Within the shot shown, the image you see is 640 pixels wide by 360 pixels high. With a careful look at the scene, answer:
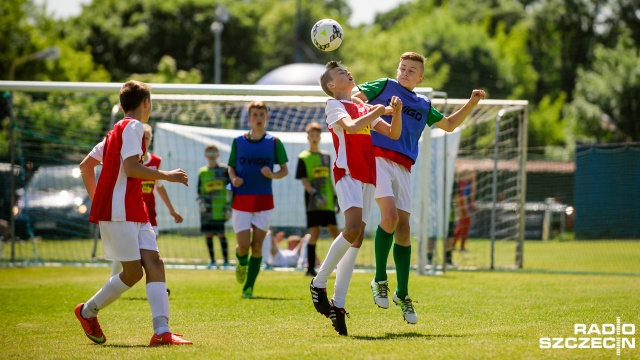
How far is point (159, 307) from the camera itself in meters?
6.90

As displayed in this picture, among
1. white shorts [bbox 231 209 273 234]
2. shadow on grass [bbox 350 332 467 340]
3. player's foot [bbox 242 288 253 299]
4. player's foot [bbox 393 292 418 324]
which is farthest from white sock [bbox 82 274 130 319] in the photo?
white shorts [bbox 231 209 273 234]

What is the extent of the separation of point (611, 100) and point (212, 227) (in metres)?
27.5

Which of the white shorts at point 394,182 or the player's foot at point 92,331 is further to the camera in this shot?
the white shorts at point 394,182

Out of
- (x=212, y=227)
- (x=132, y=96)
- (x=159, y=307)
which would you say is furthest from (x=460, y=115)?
(x=212, y=227)

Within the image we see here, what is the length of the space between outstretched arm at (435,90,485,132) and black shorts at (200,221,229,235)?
28.6ft

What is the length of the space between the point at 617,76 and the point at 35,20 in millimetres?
29876

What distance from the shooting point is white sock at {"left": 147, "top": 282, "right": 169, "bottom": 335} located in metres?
6.86

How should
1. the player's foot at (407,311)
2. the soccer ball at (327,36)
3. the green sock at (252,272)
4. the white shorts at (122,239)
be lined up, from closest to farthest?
the white shorts at (122,239) < the player's foot at (407,311) < the soccer ball at (327,36) < the green sock at (252,272)

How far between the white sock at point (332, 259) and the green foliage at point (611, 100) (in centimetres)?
3196

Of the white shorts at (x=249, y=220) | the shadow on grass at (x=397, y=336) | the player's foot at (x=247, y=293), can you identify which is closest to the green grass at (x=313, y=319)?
the shadow on grass at (x=397, y=336)

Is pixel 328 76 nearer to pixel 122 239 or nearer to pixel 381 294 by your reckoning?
pixel 381 294

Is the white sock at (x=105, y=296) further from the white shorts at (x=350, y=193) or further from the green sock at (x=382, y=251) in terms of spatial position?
the green sock at (x=382, y=251)

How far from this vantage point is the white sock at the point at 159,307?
22.5ft

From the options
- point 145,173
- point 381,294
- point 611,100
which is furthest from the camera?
point 611,100
